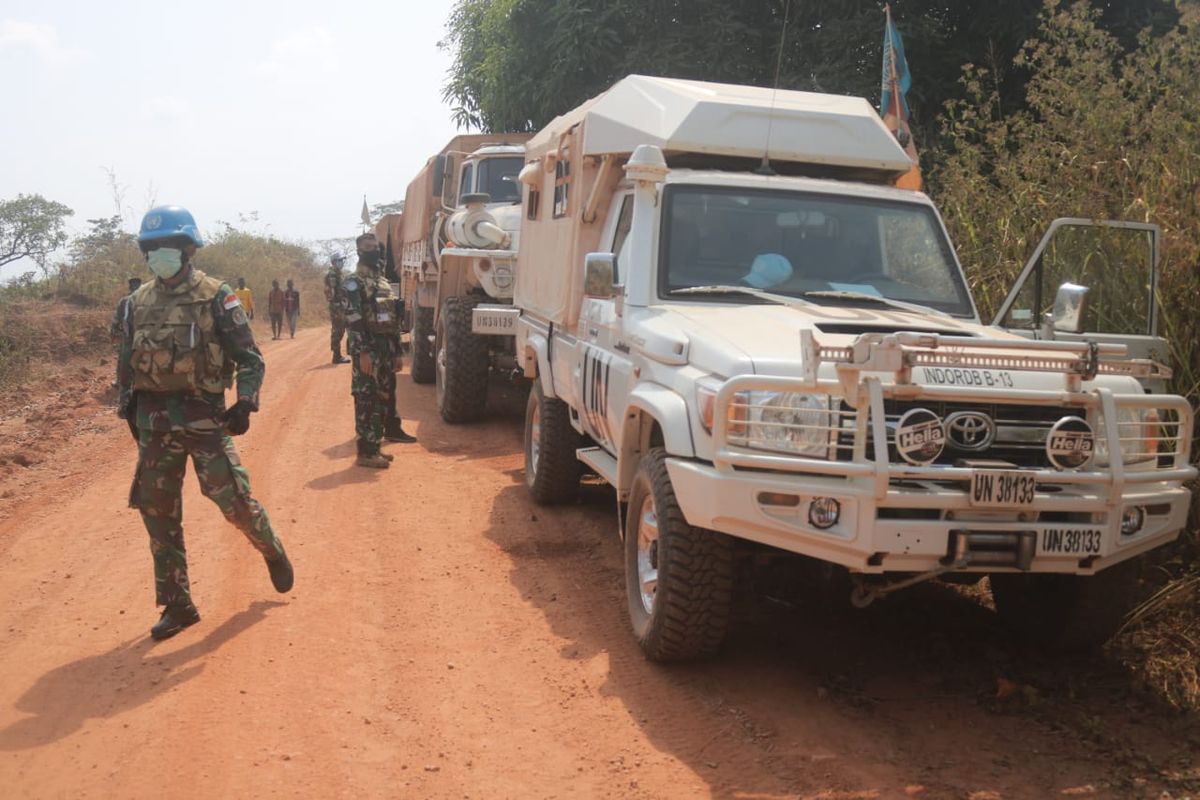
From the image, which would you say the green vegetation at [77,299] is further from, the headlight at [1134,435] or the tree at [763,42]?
the headlight at [1134,435]

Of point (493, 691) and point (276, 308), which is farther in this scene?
point (276, 308)

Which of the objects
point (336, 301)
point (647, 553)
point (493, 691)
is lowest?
point (493, 691)

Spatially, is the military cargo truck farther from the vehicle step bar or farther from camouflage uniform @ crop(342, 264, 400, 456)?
the vehicle step bar

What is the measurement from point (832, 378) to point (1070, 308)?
1373mm

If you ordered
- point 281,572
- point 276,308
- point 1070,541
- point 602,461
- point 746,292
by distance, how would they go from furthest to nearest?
point 276,308 < point 602,461 < point 281,572 < point 746,292 < point 1070,541

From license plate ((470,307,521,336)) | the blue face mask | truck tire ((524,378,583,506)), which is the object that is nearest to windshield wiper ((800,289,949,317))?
truck tire ((524,378,583,506))

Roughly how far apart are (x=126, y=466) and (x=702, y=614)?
6.39m

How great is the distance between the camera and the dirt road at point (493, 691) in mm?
3877

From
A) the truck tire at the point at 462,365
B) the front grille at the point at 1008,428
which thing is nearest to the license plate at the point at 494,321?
the truck tire at the point at 462,365

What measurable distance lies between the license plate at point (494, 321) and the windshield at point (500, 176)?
116 inches

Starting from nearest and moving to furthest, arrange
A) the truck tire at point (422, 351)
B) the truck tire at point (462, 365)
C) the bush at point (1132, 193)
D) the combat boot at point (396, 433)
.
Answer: the bush at point (1132, 193), the combat boot at point (396, 433), the truck tire at point (462, 365), the truck tire at point (422, 351)

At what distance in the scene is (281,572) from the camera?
18.1 ft

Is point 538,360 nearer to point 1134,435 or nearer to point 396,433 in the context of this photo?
point 396,433

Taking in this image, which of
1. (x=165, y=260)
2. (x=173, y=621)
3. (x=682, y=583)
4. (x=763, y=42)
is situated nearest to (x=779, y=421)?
(x=682, y=583)
